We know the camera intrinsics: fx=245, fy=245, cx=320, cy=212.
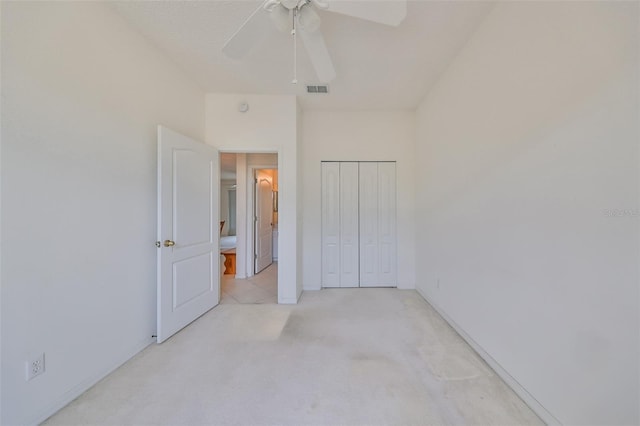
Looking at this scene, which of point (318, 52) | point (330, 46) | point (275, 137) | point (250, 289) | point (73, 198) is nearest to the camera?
point (73, 198)

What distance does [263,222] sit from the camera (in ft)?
16.6

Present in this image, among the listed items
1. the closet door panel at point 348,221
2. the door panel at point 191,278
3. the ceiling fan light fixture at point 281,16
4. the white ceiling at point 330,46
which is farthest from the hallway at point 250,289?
the ceiling fan light fixture at point 281,16

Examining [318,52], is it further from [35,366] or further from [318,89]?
[35,366]

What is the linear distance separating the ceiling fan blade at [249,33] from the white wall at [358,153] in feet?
7.00

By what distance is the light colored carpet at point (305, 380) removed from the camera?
147cm

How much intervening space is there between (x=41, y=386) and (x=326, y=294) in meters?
2.75

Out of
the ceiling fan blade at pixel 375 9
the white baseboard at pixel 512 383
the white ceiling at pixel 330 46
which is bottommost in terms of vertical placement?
the white baseboard at pixel 512 383

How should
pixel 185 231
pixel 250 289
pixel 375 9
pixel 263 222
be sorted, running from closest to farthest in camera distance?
pixel 375 9, pixel 185 231, pixel 250 289, pixel 263 222

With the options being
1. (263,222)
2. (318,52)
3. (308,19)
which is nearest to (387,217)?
(263,222)

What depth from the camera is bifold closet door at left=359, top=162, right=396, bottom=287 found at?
3828 millimetres

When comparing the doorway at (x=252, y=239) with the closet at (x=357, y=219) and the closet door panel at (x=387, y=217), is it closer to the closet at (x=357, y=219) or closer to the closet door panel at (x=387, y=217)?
the closet at (x=357, y=219)

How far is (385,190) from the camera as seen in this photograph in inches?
151

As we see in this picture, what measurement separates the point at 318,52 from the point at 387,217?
105 inches

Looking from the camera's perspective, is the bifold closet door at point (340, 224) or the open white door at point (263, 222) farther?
the open white door at point (263, 222)
